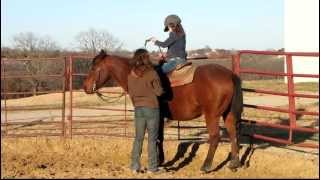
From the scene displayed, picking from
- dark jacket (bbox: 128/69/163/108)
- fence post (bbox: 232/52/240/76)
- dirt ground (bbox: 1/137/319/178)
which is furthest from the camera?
fence post (bbox: 232/52/240/76)

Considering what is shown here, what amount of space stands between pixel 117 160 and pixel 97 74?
1558 millimetres

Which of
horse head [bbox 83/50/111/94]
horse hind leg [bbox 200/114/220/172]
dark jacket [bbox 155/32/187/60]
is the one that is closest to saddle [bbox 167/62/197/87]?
dark jacket [bbox 155/32/187/60]

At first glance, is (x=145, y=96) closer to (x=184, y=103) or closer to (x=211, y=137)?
(x=184, y=103)

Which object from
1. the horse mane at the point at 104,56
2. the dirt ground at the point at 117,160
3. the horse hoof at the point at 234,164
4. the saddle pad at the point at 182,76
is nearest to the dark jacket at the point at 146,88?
the saddle pad at the point at 182,76

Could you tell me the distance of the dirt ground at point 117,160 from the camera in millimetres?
7773

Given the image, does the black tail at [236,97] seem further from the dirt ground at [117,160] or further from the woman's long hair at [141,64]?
the woman's long hair at [141,64]

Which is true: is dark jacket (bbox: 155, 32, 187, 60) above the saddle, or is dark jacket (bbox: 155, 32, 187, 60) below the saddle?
above

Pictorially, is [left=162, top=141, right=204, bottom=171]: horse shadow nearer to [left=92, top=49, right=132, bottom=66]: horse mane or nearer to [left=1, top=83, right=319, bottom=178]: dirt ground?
[left=1, top=83, right=319, bottom=178]: dirt ground

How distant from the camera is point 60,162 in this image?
9.05 metres

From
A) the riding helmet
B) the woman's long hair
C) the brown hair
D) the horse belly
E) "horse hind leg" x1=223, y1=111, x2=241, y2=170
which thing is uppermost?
the riding helmet

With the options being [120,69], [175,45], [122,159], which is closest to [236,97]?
[175,45]

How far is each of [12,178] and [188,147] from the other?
323 centimetres

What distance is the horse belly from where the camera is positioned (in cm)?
805

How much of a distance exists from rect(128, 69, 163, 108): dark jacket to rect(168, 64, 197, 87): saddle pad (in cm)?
65
